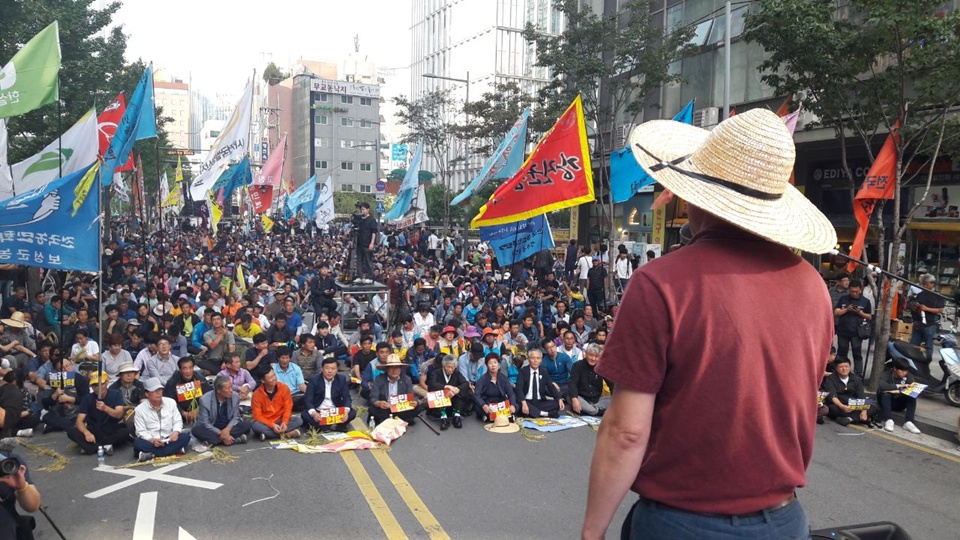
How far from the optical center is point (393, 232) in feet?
108

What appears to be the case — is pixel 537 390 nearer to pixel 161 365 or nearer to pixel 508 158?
pixel 161 365

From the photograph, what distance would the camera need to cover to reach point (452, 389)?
9.53 meters

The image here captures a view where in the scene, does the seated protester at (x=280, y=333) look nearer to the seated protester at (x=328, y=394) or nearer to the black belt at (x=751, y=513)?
the seated protester at (x=328, y=394)

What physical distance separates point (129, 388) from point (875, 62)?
11112 mm

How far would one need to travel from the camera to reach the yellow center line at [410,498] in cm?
568

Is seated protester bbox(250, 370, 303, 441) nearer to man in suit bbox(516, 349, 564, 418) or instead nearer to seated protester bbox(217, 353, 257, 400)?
seated protester bbox(217, 353, 257, 400)

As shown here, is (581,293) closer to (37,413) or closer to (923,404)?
(923,404)

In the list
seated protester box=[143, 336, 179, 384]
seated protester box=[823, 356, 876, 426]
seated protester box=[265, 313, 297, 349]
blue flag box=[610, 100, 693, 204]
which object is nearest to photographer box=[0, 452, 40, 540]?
seated protester box=[143, 336, 179, 384]

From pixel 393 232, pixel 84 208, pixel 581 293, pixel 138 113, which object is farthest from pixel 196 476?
pixel 393 232

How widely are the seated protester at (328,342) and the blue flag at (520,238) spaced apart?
11.4 ft

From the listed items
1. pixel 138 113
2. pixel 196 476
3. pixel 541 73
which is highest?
pixel 541 73

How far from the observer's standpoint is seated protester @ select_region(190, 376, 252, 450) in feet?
26.9

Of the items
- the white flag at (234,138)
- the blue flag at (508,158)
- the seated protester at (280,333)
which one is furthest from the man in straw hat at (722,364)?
the white flag at (234,138)

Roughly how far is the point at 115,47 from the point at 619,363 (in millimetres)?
26957
